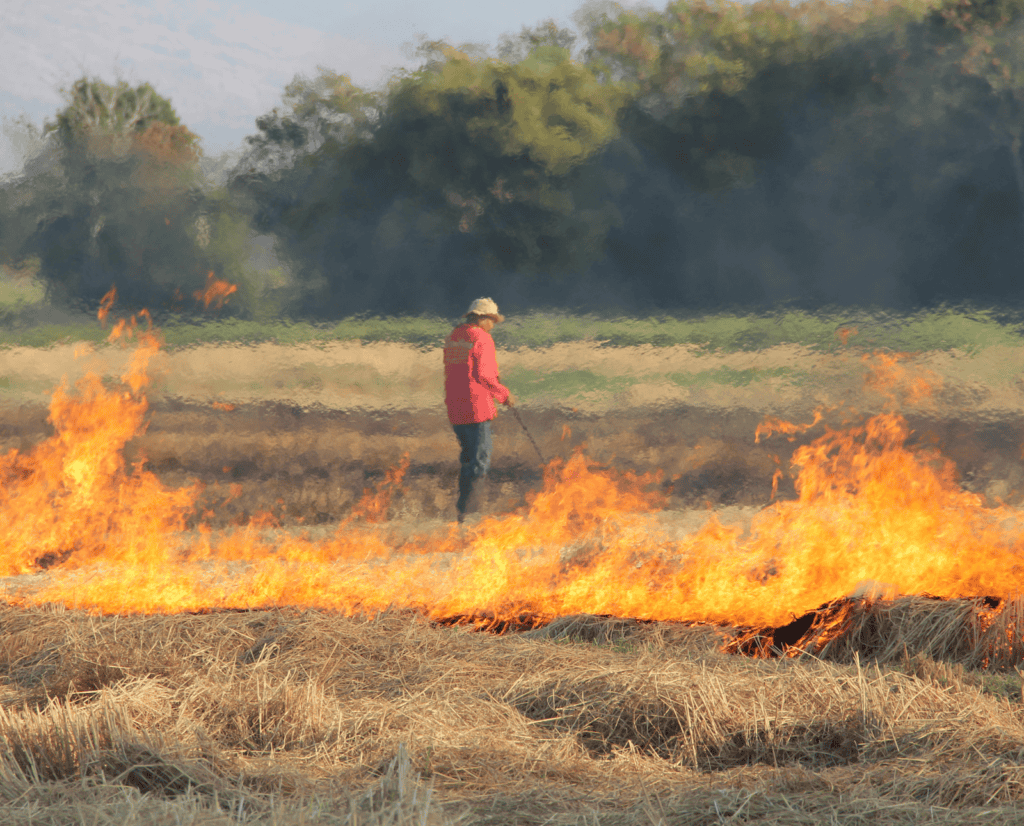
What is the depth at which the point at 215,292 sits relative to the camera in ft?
27.7

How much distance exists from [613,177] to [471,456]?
3.00 metres

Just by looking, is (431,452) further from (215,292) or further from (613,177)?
(613,177)

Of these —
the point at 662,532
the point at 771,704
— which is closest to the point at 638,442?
the point at 662,532

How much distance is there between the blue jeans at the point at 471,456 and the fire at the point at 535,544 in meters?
0.37

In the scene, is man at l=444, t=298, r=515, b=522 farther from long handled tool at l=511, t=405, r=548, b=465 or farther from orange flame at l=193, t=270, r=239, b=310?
orange flame at l=193, t=270, r=239, b=310

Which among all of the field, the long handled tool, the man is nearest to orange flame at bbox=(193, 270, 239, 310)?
the field

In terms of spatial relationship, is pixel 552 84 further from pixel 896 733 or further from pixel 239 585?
pixel 896 733

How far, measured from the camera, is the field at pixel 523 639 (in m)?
3.04

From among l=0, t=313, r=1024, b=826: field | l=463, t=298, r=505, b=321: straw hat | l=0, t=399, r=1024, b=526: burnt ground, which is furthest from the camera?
l=0, t=399, r=1024, b=526: burnt ground

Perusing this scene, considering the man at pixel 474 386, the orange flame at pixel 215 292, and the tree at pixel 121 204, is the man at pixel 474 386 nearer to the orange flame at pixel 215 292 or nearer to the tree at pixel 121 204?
the orange flame at pixel 215 292

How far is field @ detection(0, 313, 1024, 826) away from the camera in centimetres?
304

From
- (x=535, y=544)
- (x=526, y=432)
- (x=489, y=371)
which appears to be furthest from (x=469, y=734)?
(x=526, y=432)

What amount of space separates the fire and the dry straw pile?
1.11m

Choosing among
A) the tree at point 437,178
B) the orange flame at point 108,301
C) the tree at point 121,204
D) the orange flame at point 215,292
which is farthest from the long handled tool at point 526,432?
the orange flame at point 108,301
